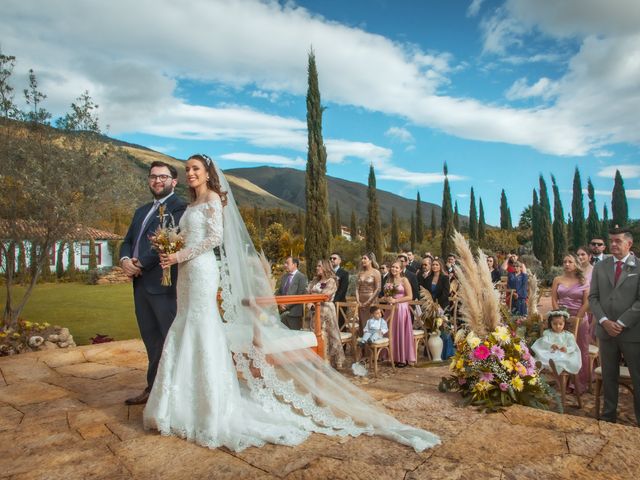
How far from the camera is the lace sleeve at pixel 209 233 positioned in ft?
10.3

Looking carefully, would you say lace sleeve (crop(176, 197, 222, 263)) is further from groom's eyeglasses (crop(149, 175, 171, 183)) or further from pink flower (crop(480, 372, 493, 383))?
pink flower (crop(480, 372, 493, 383))

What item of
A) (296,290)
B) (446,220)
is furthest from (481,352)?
(446,220)

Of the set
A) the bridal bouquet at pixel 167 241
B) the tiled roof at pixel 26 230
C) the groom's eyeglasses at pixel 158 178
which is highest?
the groom's eyeglasses at pixel 158 178

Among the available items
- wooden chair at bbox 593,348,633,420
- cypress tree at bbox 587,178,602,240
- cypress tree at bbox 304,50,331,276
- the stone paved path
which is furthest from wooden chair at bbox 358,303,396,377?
cypress tree at bbox 587,178,602,240

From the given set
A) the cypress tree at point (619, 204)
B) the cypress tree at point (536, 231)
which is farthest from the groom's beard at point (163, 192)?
the cypress tree at point (619, 204)

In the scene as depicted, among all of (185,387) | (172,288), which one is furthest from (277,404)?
(172,288)

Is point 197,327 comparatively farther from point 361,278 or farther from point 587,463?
point 361,278

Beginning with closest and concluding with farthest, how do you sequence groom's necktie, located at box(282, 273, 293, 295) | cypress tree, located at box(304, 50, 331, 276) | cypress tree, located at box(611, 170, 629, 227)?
groom's necktie, located at box(282, 273, 293, 295), cypress tree, located at box(304, 50, 331, 276), cypress tree, located at box(611, 170, 629, 227)

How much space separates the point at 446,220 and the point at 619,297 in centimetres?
2605

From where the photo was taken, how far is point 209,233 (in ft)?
10.5

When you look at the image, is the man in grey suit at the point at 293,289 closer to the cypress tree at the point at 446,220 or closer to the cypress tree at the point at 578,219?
the cypress tree at the point at 446,220

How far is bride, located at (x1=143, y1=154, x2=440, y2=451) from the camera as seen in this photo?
2852 mm

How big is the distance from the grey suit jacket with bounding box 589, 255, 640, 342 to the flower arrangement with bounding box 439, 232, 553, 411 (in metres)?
0.77

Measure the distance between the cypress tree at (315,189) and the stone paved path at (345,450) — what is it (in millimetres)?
14313
